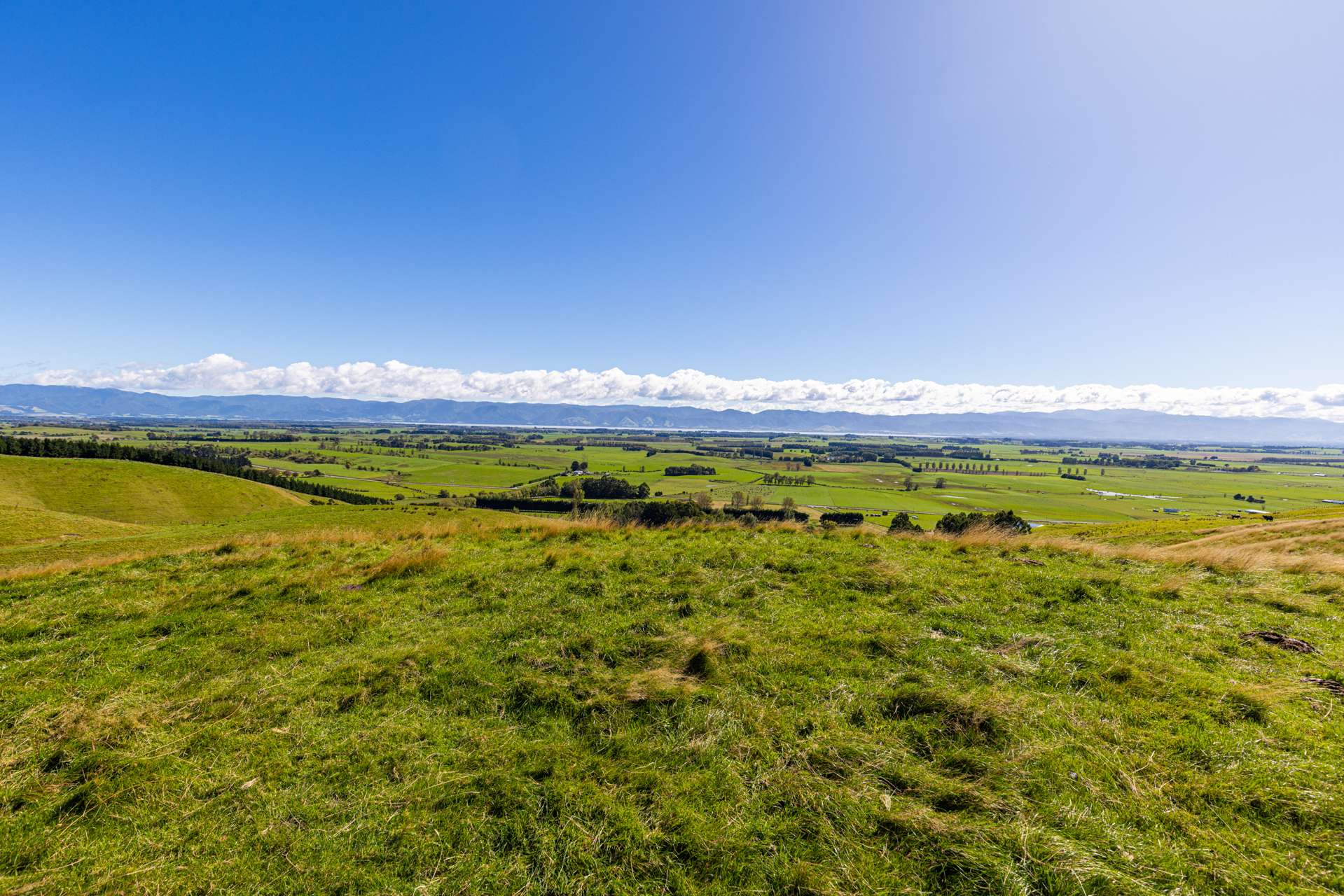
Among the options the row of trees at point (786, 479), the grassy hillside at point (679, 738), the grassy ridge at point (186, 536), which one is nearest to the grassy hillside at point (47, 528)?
the grassy ridge at point (186, 536)

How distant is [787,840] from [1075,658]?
19.5ft

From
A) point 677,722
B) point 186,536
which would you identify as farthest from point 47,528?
point 677,722

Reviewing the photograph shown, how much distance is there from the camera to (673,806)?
4.71 meters

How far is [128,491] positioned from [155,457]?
104 feet

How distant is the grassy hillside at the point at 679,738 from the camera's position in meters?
4.12

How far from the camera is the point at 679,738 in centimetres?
579

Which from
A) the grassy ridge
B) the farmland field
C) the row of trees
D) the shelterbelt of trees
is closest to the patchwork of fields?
the grassy ridge

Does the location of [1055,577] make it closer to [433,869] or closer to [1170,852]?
[1170,852]

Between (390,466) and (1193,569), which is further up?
(1193,569)

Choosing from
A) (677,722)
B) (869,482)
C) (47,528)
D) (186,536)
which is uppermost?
(677,722)

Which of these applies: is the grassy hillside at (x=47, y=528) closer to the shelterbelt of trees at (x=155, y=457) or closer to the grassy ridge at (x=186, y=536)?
the grassy ridge at (x=186, y=536)

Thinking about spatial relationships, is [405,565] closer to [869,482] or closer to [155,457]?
[155,457]

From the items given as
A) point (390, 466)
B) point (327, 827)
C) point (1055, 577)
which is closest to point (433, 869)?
point (327, 827)

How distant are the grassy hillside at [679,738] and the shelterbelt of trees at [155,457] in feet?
264
